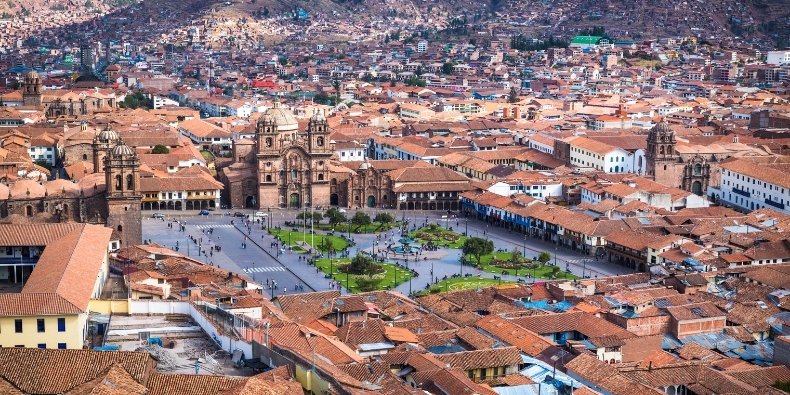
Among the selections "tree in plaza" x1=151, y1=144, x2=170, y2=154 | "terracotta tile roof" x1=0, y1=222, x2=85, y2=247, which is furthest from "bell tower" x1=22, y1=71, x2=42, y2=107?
"terracotta tile roof" x1=0, y1=222, x2=85, y2=247

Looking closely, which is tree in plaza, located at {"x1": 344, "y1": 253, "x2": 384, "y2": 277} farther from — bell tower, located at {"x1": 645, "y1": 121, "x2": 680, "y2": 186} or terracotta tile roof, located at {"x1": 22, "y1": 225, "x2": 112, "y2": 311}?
bell tower, located at {"x1": 645, "y1": 121, "x2": 680, "y2": 186}

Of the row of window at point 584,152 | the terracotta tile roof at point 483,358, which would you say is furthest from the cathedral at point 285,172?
the terracotta tile roof at point 483,358

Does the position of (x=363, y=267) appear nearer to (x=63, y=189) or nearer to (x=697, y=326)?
(x=63, y=189)

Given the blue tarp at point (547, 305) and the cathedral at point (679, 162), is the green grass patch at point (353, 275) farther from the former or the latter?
the cathedral at point (679, 162)

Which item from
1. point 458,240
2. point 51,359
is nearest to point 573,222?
point 458,240

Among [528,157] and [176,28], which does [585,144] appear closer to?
[528,157]

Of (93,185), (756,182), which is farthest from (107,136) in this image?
(756,182)
